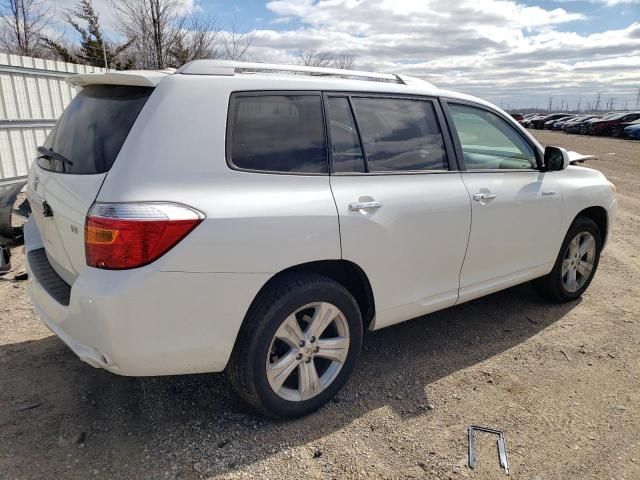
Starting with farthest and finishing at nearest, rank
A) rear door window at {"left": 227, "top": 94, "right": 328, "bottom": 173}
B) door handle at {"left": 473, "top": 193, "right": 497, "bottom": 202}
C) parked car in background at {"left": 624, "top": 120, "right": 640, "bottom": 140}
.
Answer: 1. parked car in background at {"left": 624, "top": 120, "right": 640, "bottom": 140}
2. door handle at {"left": 473, "top": 193, "right": 497, "bottom": 202}
3. rear door window at {"left": 227, "top": 94, "right": 328, "bottom": 173}

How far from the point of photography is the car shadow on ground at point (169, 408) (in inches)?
98.0

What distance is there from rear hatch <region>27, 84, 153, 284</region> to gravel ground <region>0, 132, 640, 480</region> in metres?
0.85

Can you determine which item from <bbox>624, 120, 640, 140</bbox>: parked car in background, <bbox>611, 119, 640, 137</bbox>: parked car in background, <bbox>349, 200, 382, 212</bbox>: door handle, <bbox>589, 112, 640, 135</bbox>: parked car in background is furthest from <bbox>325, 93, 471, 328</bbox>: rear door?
<bbox>589, 112, 640, 135</bbox>: parked car in background

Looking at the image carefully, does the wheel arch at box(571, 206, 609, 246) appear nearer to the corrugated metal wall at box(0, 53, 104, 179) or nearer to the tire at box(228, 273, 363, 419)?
the tire at box(228, 273, 363, 419)

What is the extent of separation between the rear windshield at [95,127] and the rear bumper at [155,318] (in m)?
0.59

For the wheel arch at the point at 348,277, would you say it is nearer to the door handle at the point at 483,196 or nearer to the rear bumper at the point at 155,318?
the rear bumper at the point at 155,318

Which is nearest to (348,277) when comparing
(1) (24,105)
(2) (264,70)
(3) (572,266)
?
(2) (264,70)

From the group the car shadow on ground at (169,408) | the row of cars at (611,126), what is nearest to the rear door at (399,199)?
the car shadow on ground at (169,408)

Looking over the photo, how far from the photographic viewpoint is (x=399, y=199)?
2.93 meters

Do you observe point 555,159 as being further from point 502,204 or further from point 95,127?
point 95,127

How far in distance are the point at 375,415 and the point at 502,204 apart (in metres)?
1.73

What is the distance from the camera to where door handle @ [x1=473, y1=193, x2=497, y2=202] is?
336 centimetres

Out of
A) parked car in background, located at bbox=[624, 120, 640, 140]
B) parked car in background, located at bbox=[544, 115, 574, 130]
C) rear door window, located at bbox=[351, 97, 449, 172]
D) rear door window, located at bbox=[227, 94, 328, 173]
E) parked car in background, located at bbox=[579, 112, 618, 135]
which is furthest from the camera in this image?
parked car in background, located at bbox=[544, 115, 574, 130]

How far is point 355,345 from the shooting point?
2934 millimetres
